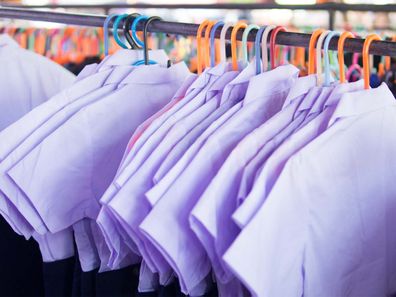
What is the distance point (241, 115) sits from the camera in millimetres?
773

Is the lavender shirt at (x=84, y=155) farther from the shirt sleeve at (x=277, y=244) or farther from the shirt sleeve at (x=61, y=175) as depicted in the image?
the shirt sleeve at (x=277, y=244)

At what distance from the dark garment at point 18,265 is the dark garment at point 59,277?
0.22 m

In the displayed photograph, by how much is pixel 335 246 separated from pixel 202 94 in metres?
0.27

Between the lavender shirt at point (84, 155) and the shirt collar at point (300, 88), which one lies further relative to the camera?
the lavender shirt at point (84, 155)

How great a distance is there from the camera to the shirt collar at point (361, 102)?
2.32 feet

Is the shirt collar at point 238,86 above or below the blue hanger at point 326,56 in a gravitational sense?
below

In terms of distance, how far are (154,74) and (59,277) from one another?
1.22ft

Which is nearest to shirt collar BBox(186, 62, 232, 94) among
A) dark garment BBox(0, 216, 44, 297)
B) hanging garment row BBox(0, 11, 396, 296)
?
hanging garment row BBox(0, 11, 396, 296)

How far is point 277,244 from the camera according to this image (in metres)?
0.66

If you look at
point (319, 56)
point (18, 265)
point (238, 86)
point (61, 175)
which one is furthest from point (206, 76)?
point (18, 265)

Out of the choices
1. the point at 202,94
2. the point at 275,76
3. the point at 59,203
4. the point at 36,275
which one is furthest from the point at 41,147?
the point at 36,275

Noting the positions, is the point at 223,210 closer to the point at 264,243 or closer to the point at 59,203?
the point at 264,243

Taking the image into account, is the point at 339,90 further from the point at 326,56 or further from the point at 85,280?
the point at 85,280

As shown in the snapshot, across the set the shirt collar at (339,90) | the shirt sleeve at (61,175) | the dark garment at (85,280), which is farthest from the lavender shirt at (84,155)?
the shirt collar at (339,90)
